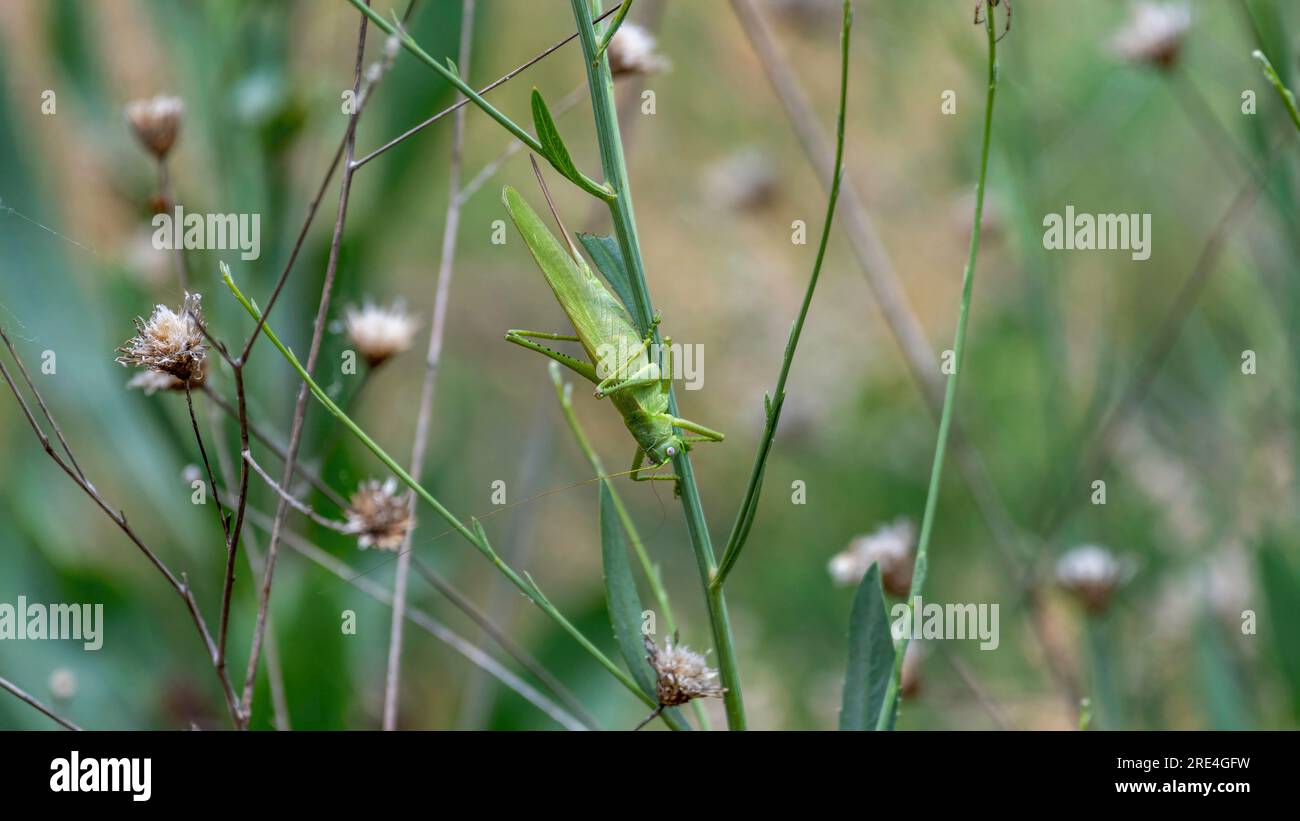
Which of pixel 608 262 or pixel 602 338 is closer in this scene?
pixel 608 262

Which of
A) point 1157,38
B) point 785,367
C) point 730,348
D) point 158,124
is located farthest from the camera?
point 730,348

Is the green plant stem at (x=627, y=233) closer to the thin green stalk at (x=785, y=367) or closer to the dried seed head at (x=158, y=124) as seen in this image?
the thin green stalk at (x=785, y=367)

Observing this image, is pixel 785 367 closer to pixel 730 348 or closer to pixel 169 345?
pixel 169 345

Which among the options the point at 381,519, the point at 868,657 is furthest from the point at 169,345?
the point at 868,657

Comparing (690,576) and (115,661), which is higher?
(690,576)

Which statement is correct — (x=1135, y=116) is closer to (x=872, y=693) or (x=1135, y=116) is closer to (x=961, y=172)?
(x=961, y=172)

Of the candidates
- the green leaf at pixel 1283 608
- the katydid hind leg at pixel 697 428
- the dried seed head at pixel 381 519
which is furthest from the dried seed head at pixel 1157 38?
the dried seed head at pixel 381 519
